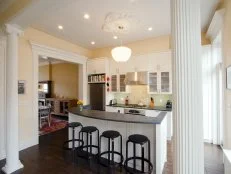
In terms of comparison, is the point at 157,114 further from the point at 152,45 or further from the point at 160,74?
the point at 152,45

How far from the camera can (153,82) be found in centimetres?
458

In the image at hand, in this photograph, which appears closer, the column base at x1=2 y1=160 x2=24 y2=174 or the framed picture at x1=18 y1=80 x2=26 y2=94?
the column base at x1=2 y1=160 x2=24 y2=174

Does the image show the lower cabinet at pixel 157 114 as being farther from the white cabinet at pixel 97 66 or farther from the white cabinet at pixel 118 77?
the white cabinet at pixel 97 66

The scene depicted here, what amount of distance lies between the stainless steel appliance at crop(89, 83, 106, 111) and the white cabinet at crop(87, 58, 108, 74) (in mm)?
523

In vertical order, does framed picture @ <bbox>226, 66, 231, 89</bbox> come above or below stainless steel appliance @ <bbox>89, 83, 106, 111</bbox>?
above

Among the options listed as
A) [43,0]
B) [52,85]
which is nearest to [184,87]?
[43,0]

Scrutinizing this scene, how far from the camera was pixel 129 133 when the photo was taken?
A: 2.71m

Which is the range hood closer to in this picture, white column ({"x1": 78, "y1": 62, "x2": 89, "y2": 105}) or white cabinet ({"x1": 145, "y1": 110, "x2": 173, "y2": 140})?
white cabinet ({"x1": 145, "y1": 110, "x2": 173, "y2": 140})

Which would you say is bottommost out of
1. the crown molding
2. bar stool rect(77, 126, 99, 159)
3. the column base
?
the column base

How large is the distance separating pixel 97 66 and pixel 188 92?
4691 millimetres

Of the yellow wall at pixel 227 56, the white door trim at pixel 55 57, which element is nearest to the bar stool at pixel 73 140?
the white door trim at pixel 55 57

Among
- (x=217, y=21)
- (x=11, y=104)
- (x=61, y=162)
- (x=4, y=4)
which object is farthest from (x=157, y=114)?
(x=4, y=4)

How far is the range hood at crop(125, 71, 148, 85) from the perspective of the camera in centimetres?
464

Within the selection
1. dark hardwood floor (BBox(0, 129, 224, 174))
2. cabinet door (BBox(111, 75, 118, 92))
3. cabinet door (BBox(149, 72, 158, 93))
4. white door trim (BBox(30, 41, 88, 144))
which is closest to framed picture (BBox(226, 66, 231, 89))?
dark hardwood floor (BBox(0, 129, 224, 174))
